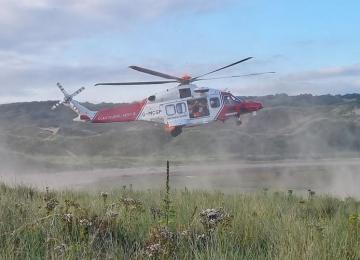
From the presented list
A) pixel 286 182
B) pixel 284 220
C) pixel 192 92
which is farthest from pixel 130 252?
pixel 286 182

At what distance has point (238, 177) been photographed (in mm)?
34500

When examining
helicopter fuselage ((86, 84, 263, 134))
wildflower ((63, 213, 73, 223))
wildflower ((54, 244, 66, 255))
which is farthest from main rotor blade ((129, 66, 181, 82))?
wildflower ((54, 244, 66, 255))

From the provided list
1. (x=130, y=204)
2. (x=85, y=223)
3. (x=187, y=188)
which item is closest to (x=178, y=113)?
(x=187, y=188)

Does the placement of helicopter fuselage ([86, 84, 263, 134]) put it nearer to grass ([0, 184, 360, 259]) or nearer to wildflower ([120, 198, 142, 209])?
wildflower ([120, 198, 142, 209])

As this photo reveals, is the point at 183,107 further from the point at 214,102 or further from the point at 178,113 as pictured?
the point at 214,102

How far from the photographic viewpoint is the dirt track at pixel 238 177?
30.8 meters

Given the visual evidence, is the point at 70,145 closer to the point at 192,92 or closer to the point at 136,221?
the point at 192,92

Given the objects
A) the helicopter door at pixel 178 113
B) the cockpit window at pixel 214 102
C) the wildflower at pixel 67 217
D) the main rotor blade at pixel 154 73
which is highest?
the main rotor blade at pixel 154 73

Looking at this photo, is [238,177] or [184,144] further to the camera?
[184,144]

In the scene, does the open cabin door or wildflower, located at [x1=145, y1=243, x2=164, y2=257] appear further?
the open cabin door

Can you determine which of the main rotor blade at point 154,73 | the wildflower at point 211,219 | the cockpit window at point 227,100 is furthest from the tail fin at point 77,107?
the wildflower at point 211,219

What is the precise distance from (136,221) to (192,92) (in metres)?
18.6

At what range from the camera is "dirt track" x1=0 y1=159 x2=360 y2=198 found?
101ft

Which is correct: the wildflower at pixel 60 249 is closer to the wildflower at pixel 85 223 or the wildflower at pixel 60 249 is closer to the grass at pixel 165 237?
the grass at pixel 165 237
